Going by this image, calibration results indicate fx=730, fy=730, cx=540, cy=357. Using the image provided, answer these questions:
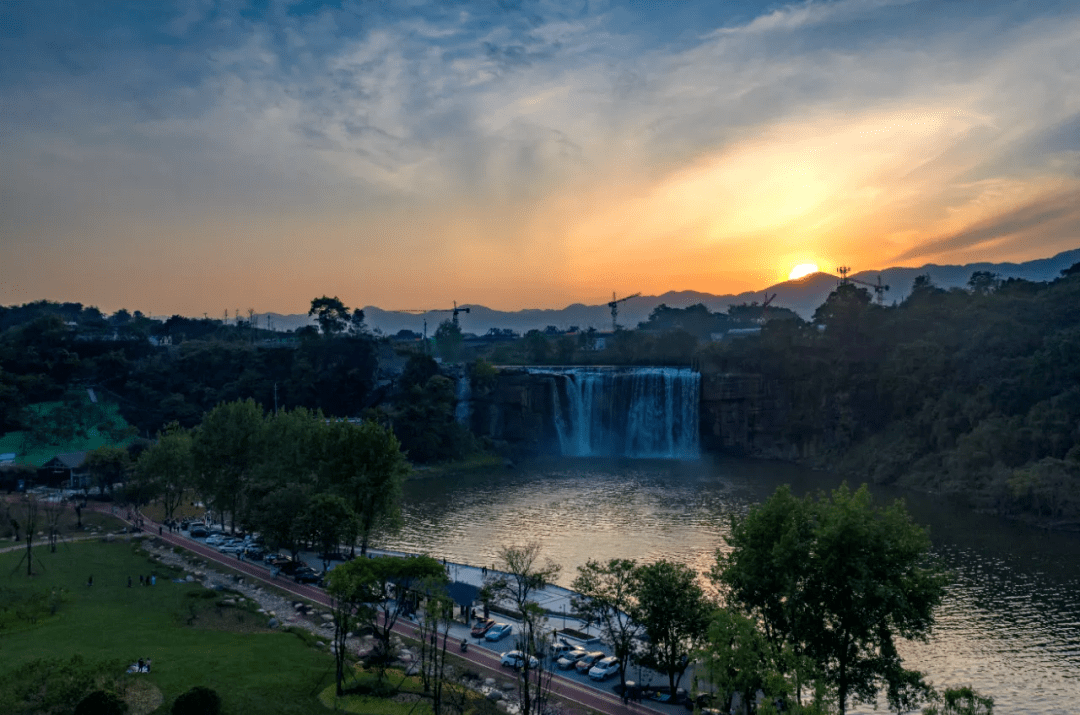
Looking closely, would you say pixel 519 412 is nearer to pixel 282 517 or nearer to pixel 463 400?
pixel 463 400

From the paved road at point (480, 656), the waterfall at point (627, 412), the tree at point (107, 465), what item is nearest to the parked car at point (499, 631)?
the paved road at point (480, 656)

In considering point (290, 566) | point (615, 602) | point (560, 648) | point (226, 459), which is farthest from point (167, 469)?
point (615, 602)

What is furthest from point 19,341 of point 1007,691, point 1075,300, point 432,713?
point 1075,300

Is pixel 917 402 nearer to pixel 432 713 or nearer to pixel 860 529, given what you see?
pixel 860 529

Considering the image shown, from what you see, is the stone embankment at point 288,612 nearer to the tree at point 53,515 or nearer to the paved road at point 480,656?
the paved road at point 480,656

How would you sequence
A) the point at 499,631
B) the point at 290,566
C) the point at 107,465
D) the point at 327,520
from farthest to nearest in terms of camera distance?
the point at 107,465 < the point at 290,566 < the point at 327,520 < the point at 499,631

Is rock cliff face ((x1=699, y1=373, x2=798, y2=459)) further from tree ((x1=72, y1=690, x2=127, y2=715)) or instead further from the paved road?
tree ((x1=72, y1=690, x2=127, y2=715))
